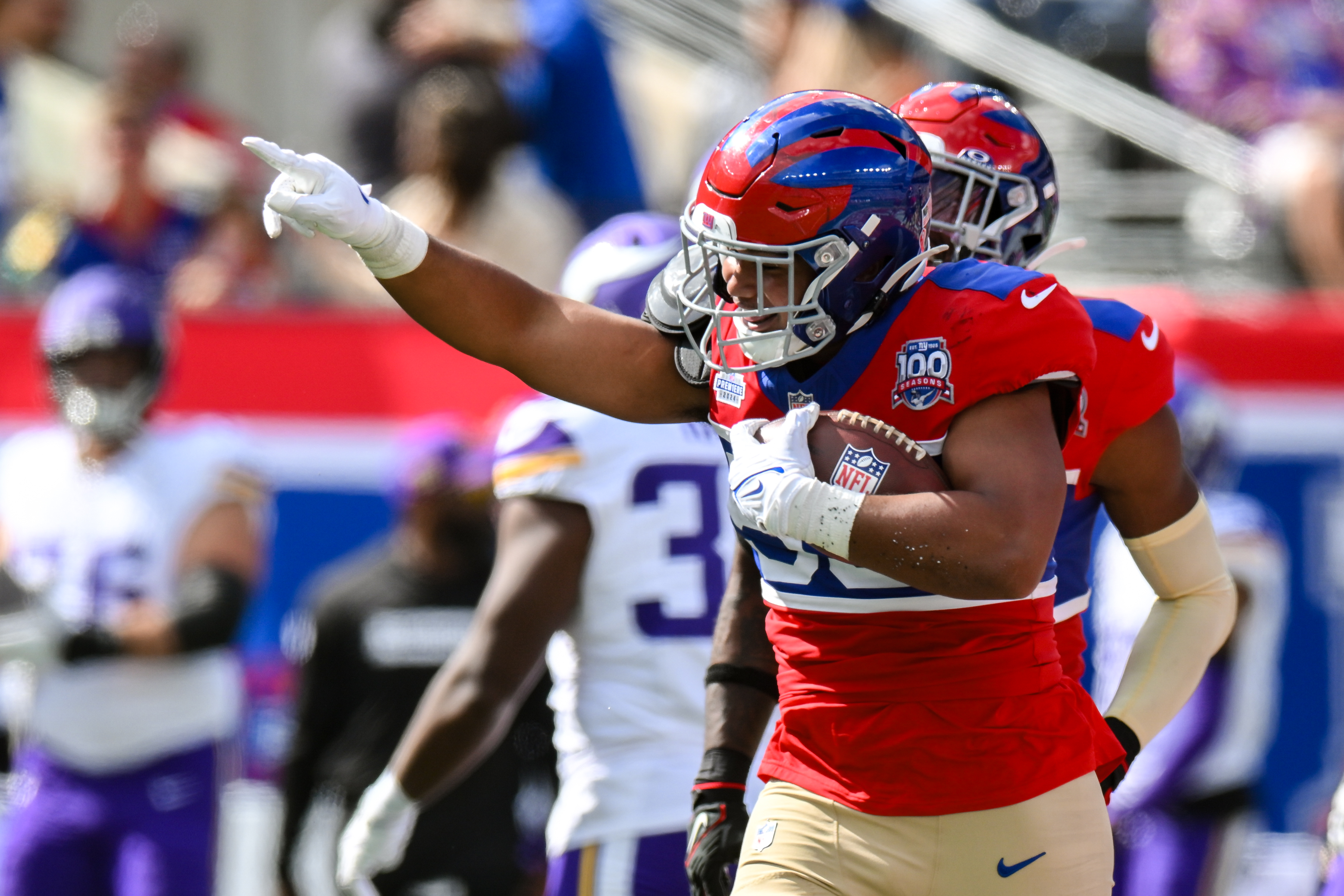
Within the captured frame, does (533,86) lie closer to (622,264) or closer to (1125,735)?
(622,264)

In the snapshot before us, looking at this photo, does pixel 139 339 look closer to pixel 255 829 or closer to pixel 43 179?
pixel 255 829

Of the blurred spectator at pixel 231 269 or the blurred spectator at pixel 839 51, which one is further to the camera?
the blurred spectator at pixel 231 269

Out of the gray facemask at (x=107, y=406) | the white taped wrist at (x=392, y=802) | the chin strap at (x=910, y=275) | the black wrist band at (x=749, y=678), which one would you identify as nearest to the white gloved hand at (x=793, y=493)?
the chin strap at (x=910, y=275)

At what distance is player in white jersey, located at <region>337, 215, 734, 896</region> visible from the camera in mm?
3467

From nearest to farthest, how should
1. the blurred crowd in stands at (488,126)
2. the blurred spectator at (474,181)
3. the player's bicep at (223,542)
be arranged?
the player's bicep at (223,542) < the blurred spectator at (474,181) < the blurred crowd in stands at (488,126)

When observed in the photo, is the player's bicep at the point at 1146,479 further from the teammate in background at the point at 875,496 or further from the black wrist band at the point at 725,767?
the black wrist band at the point at 725,767

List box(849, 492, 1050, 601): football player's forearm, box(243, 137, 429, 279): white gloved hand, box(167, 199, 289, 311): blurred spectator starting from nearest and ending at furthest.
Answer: box(849, 492, 1050, 601): football player's forearm, box(243, 137, 429, 279): white gloved hand, box(167, 199, 289, 311): blurred spectator

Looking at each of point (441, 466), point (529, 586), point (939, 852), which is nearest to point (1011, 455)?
point (939, 852)

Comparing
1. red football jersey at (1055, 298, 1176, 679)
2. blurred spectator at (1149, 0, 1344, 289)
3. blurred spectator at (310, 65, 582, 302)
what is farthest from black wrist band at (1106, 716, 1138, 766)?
blurred spectator at (1149, 0, 1344, 289)

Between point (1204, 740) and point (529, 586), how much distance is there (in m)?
2.49

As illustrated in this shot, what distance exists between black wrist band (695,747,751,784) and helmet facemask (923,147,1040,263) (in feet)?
3.01

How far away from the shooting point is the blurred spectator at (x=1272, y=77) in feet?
24.7

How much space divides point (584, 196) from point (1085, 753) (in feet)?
16.3

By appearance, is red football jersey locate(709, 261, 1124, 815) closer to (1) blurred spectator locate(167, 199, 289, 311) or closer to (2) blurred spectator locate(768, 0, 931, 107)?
(2) blurred spectator locate(768, 0, 931, 107)
